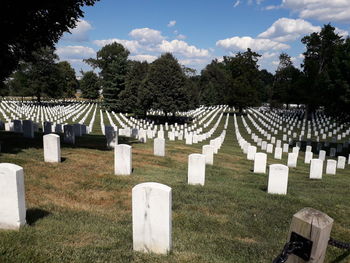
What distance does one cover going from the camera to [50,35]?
40.4ft

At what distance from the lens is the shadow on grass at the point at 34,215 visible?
17.4 feet

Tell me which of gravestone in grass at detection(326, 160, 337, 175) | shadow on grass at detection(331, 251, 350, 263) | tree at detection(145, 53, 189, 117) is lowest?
gravestone in grass at detection(326, 160, 337, 175)

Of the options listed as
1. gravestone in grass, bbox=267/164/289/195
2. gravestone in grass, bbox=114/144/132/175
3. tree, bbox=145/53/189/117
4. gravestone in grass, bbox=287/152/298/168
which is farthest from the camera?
tree, bbox=145/53/189/117

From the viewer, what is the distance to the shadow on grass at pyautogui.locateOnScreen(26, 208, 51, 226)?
5316 mm

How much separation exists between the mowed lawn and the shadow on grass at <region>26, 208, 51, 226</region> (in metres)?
0.02

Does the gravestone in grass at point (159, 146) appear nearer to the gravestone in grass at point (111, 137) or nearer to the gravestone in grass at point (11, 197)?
the gravestone in grass at point (111, 137)

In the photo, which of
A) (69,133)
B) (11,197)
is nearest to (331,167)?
(69,133)

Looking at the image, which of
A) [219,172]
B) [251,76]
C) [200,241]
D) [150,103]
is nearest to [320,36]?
[251,76]

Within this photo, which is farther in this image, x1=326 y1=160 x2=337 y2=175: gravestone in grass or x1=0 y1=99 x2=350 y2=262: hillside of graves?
x1=326 y1=160 x2=337 y2=175: gravestone in grass

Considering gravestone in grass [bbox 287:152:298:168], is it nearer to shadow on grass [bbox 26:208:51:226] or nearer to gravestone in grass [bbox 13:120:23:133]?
shadow on grass [bbox 26:208:51:226]

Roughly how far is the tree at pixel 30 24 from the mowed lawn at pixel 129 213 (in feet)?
12.9

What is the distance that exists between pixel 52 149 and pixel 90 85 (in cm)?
8429

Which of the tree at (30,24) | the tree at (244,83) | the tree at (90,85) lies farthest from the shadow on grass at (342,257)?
the tree at (90,85)

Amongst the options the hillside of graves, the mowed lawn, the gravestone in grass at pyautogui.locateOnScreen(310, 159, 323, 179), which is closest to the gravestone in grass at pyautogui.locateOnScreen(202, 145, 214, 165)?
the hillside of graves
